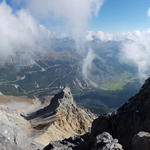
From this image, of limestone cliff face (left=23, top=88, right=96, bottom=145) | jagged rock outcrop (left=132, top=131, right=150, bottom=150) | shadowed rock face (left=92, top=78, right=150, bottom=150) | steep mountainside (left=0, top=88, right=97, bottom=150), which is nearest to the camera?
jagged rock outcrop (left=132, top=131, right=150, bottom=150)

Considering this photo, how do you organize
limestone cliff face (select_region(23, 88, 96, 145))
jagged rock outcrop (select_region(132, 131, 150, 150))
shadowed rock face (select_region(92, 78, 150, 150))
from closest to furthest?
jagged rock outcrop (select_region(132, 131, 150, 150))
shadowed rock face (select_region(92, 78, 150, 150))
limestone cliff face (select_region(23, 88, 96, 145))

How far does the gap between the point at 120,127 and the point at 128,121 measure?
1935mm

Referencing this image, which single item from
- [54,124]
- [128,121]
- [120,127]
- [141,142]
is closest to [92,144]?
[120,127]

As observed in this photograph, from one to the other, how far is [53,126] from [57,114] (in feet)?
69.1

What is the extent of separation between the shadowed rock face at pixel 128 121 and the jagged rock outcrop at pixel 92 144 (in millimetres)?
4644

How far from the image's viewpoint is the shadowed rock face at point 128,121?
3903 cm

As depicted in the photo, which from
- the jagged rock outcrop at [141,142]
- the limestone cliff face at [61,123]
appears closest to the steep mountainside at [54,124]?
the limestone cliff face at [61,123]

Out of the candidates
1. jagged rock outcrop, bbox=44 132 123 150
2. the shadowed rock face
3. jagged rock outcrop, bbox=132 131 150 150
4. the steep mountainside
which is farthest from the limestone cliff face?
jagged rock outcrop, bbox=132 131 150 150

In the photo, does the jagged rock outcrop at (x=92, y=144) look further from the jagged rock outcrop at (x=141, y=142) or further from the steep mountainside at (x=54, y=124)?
the steep mountainside at (x=54, y=124)

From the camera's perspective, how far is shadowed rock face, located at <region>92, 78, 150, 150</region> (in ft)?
128

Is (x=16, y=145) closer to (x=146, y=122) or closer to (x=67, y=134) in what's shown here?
(x=146, y=122)

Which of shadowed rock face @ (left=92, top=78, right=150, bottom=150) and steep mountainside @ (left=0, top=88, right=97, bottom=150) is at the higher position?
steep mountainside @ (left=0, top=88, right=97, bottom=150)

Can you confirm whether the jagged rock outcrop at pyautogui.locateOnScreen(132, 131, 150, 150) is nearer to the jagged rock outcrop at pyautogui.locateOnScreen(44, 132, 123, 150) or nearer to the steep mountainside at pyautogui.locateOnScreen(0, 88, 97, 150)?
the jagged rock outcrop at pyautogui.locateOnScreen(44, 132, 123, 150)

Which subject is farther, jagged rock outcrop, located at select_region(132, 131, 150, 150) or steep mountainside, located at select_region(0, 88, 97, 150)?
steep mountainside, located at select_region(0, 88, 97, 150)
